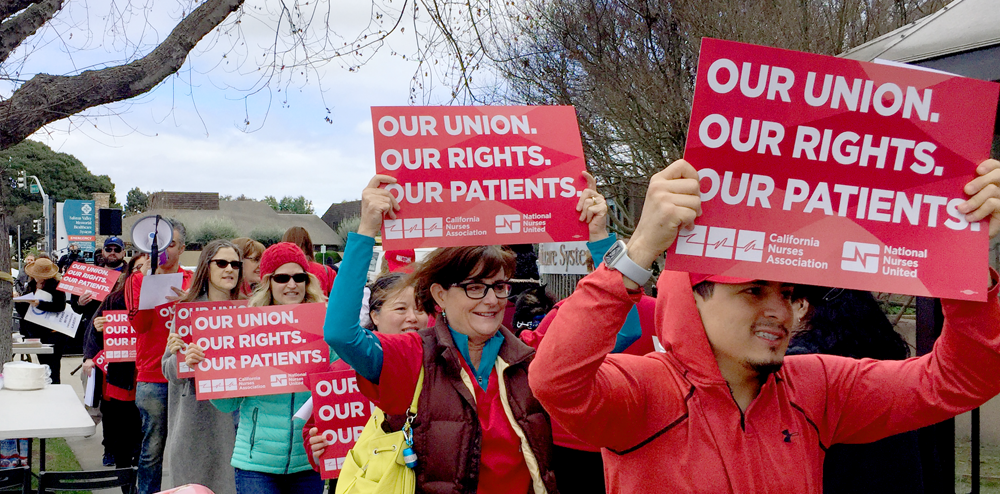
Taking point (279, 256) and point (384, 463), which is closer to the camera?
point (384, 463)

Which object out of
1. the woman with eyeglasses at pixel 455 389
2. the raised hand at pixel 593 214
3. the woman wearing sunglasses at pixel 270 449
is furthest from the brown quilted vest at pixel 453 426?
the woman wearing sunglasses at pixel 270 449

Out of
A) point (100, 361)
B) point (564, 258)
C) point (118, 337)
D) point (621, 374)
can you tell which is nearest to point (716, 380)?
point (621, 374)

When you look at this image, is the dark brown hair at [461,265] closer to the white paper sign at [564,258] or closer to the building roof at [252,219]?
the white paper sign at [564,258]

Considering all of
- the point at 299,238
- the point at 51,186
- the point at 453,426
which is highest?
the point at 51,186

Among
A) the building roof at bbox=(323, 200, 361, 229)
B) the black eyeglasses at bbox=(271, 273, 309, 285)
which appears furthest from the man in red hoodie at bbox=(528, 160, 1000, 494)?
the building roof at bbox=(323, 200, 361, 229)

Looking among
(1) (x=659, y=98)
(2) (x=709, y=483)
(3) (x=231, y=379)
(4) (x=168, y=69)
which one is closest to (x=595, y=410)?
(2) (x=709, y=483)

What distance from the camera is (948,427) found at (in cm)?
340

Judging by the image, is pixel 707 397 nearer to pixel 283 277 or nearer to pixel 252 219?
pixel 283 277

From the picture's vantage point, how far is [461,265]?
3244mm

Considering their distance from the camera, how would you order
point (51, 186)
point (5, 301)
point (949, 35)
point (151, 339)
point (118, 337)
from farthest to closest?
point (51, 186)
point (118, 337)
point (5, 301)
point (151, 339)
point (949, 35)

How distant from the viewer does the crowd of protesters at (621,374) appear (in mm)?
1892

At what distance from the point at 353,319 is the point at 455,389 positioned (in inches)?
16.6

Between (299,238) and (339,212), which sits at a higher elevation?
(339,212)

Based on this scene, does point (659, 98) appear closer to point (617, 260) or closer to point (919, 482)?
point (919, 482)
